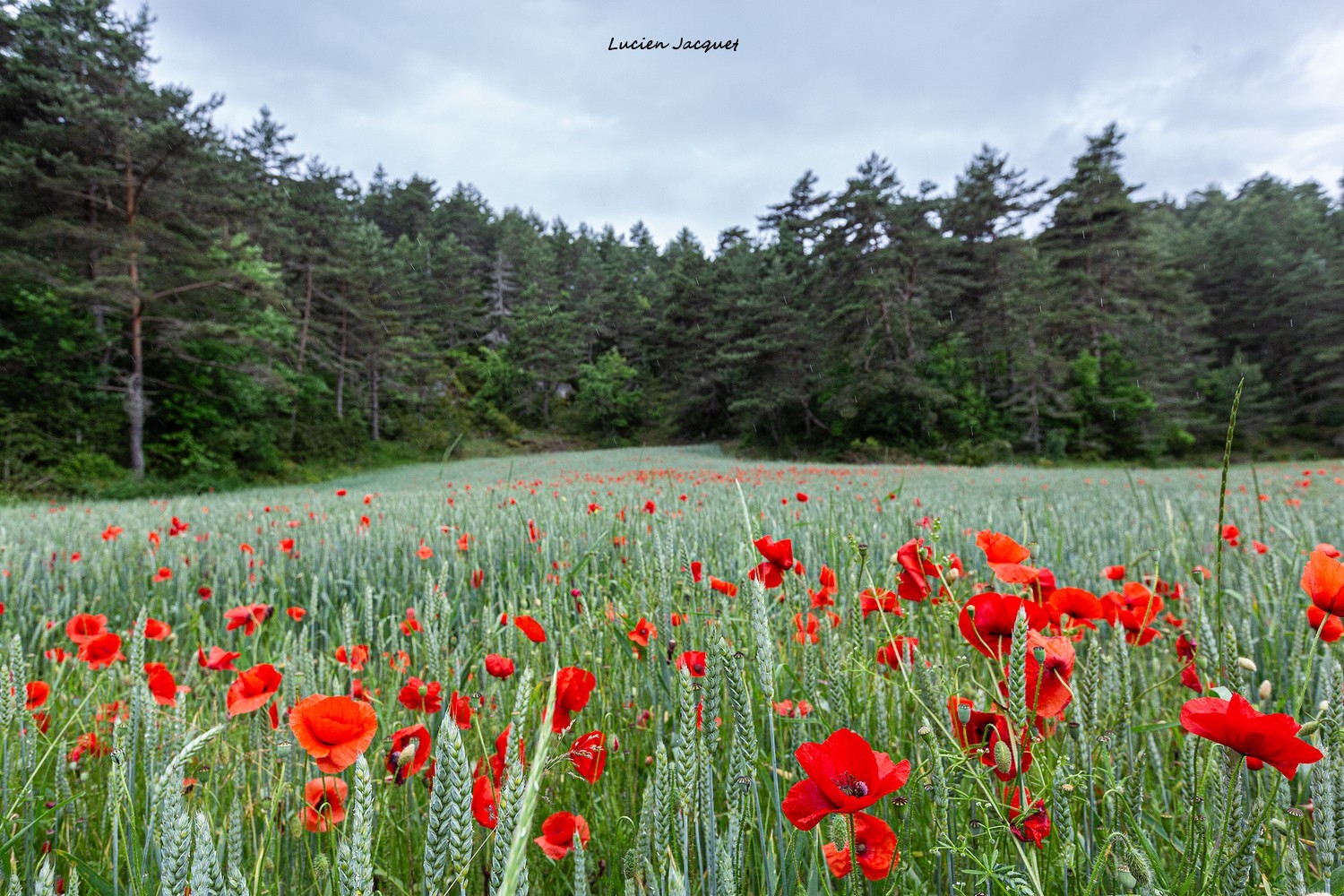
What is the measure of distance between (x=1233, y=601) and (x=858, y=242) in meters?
27.2

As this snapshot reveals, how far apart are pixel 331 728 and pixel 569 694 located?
11.7 inches

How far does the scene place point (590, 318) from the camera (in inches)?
1822

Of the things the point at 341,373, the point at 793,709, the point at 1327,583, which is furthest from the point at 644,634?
the point at 341,373

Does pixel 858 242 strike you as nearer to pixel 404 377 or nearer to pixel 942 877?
pixel 404 377

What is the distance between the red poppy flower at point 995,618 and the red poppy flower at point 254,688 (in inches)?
38.1

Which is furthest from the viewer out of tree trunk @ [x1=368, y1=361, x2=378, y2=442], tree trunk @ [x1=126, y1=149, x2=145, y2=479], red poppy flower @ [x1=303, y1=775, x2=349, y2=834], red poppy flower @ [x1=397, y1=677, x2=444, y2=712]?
tree trunk @ [x1=368, y1=361, x2=378, y2=442]

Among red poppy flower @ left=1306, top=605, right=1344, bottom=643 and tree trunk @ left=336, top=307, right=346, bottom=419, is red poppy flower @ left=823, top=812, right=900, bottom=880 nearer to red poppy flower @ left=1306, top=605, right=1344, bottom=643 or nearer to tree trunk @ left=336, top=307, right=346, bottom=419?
red poppy flower @ left=1306, top=605, right=1344, bottom=643

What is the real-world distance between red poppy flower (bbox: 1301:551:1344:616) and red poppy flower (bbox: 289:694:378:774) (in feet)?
3.78

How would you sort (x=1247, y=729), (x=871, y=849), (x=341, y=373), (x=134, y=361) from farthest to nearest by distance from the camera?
(x=341, y=373) → (x=134, y=361) → (x=871, y=849) → (x=1247, y=729)

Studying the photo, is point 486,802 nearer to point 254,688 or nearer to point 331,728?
point 331,728

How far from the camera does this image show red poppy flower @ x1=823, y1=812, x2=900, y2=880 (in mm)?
625

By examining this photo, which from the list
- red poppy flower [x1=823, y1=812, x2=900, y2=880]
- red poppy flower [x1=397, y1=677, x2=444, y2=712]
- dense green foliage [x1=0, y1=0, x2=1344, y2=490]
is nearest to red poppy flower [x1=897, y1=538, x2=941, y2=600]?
red poppy flower [x1=823, y1=812, x2=900, y2=880]

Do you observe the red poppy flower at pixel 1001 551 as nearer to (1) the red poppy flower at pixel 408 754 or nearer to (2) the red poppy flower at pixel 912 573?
(2) the red poppy flower at pixel 912 573

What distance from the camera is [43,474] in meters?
13.6
